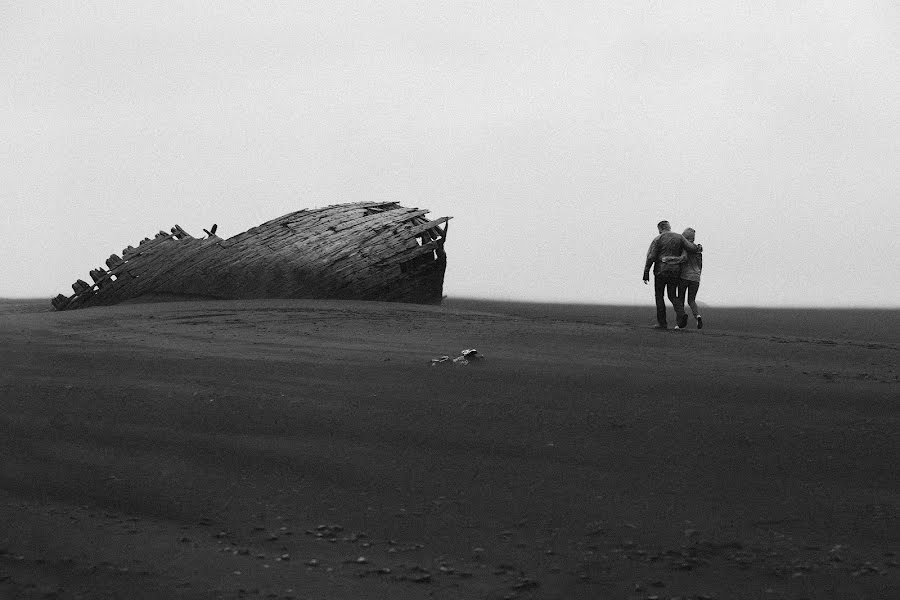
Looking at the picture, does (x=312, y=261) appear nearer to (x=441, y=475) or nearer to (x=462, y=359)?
(x=462, y=359)

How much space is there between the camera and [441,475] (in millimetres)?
7320

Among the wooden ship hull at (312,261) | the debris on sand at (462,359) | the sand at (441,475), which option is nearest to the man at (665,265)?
the sand at (441,475)

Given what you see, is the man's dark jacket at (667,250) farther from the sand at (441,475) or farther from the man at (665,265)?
the sand at (441,475)

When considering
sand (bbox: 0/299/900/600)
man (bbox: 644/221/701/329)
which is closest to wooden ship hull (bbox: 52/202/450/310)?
man (bbox: 644/221/701/329)

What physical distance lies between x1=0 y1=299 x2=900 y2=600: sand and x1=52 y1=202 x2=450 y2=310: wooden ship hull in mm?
9050

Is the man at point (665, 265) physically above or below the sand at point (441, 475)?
above

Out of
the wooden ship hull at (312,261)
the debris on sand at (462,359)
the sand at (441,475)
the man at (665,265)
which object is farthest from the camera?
the wooden ship hull at (312,261)

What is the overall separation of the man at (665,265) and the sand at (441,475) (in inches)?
170

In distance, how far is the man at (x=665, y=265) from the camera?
16.2 m

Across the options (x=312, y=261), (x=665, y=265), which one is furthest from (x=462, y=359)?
(x=312, y=261)

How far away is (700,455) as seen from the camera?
7.81 metres

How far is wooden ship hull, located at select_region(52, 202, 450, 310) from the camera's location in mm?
21219

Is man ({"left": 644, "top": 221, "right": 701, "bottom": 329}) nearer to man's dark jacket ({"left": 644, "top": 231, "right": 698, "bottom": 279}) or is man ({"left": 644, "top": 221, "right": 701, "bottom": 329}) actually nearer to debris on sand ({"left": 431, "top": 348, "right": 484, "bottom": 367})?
man's dark jacket ({"left": 644, "top": 231, "right": 698, "bottom": 279})

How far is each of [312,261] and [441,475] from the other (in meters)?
14.3
